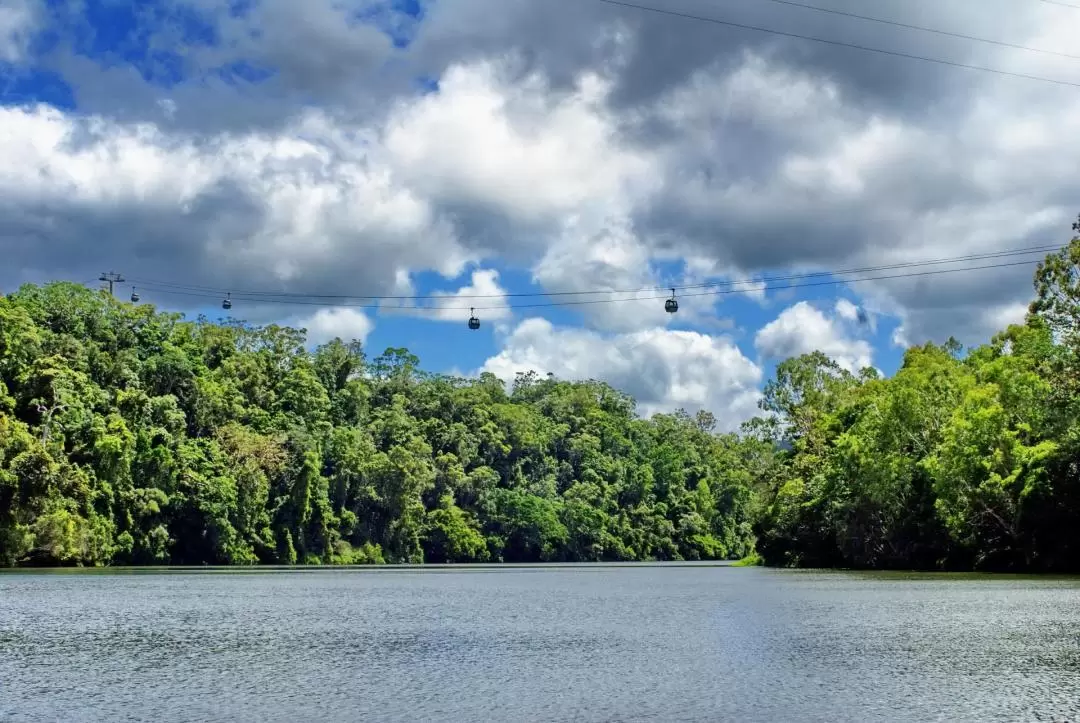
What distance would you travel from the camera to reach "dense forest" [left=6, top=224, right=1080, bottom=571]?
66.9 m

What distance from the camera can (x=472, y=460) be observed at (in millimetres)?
147000

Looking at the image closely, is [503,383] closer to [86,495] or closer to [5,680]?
[86,495]

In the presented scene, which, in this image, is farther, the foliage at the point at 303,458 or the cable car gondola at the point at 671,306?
the foliage at the point at 303,458

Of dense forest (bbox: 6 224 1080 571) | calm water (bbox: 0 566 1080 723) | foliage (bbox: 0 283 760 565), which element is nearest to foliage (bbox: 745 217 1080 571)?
dense forest (bbox: 6 224 1080 571)

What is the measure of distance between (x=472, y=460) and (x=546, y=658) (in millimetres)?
121113

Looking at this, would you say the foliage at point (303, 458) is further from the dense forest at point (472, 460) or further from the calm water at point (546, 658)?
the calm water at point (546, 658)

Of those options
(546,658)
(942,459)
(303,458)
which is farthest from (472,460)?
(546,658)

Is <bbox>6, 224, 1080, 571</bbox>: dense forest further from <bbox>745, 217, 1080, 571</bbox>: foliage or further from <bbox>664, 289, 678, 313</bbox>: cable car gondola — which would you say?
<bbox>664, 289, 678, 313</bbox>: cable car gondola

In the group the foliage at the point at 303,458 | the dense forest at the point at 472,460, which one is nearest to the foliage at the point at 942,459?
the dense forest at the point at 472,460

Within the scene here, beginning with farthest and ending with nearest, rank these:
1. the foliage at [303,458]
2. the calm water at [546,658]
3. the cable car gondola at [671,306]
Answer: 1. the foliage at [303,458]
2. the cable car gondola at [671,306]
3. the calm water at [546,658]

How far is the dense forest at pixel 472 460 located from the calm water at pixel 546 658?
19.4 meters

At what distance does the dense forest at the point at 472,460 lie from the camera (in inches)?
2635

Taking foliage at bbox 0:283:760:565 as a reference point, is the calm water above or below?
below

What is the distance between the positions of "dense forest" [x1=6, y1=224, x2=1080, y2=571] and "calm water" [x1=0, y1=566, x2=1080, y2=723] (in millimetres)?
19443
